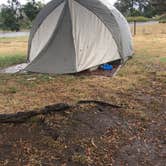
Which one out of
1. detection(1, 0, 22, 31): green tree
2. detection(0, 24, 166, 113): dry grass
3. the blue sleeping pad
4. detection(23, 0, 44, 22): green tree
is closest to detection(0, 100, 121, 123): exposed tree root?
detection(0, 24, 166, 113): dry grass

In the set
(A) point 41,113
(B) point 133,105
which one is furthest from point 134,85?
(A) point 41,113

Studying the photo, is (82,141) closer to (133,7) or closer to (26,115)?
(26,115)

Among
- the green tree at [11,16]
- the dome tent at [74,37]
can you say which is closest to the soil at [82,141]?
the dome tent at [74,37]

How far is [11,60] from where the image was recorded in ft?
38.8

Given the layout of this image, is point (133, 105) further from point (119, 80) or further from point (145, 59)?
point (145, 59)

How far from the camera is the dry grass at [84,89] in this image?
674 cm

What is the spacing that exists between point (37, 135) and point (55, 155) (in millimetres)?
436

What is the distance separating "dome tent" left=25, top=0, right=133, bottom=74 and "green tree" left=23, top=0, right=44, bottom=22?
2045 cm

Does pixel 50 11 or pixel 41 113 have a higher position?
pixel 50 11

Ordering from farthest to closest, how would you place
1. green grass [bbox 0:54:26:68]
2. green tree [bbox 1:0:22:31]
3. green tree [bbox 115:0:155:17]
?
green tree [bbox 115:0:155:17]
green tree [bbox 1:0:22:31]
green grass [bbox 0:54:26:68]

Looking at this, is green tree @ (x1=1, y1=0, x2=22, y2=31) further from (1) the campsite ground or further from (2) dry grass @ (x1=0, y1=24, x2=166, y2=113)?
(1) the campsite ground

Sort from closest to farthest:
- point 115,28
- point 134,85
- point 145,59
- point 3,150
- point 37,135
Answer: point 3,150 < point 37,135 < point 134,85 < point 115,28 < point 145,59

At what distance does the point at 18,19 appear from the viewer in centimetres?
3259

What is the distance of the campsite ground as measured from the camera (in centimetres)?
441
